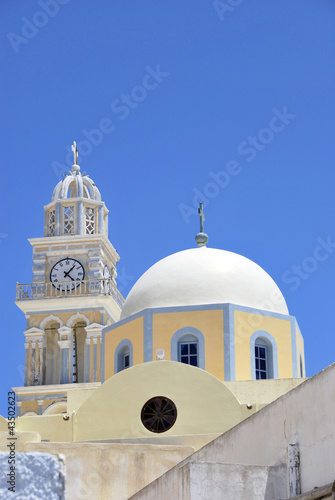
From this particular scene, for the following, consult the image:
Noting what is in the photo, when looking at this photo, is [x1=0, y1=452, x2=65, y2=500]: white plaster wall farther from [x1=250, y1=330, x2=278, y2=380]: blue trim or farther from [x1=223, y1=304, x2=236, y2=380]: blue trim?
[x1=250, y1=330, x2=278, y2=380]: blue trim

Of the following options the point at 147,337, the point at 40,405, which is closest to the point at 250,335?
the point at 147,337

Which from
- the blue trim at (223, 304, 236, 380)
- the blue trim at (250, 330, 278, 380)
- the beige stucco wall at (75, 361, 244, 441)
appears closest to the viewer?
the beige stucco wall at (75, 361, 244, 441)

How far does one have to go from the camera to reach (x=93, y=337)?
47.7 m

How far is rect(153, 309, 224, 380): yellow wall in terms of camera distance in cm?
2614

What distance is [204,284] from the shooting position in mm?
27047

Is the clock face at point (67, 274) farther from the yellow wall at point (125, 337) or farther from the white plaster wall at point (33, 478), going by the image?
the white plaster wall at point (33, 478)

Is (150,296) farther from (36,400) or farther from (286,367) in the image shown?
(36,400)

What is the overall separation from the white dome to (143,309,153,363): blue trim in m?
0.49

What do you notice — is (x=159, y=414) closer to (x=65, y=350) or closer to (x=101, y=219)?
(x=65, y=350)

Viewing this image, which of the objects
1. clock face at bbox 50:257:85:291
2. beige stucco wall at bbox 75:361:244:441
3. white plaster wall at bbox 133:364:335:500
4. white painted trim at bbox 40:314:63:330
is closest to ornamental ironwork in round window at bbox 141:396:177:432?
beige stucco wall at bbox 75:361:244:441

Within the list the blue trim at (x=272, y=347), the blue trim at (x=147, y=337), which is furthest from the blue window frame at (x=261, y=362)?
the blue trim at (x=147, y=337)

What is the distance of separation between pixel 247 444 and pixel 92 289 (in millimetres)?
30942

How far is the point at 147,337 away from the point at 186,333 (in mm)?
931

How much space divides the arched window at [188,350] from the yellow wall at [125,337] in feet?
3.14
